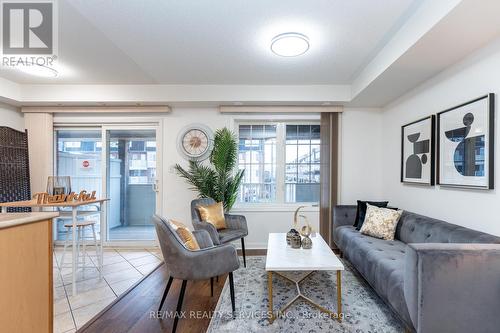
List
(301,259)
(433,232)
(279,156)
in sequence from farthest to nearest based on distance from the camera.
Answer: (279,156)
(433,232)
(301,259)

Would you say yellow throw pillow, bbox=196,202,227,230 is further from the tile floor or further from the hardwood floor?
the tile floor

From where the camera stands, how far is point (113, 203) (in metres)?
4.19

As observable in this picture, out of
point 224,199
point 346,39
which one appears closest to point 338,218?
point 224,199

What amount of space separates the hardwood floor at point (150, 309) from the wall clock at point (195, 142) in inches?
72.8

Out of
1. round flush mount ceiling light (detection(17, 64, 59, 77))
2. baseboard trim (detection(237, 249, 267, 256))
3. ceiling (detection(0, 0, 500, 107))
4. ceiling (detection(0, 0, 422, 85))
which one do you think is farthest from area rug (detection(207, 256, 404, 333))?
round flush mount ceiling light (detection(17, 64, 59, 77))

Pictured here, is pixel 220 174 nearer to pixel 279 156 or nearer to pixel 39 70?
pixel 279 156

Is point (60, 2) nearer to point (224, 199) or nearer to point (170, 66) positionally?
point (170, 66)

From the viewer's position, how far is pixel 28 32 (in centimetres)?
237

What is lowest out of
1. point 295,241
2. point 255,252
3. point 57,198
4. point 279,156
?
point 255,252

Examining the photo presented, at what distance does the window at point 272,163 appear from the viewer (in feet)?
13.8

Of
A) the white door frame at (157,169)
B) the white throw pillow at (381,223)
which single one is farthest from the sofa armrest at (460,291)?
the white door frame at (157,169)

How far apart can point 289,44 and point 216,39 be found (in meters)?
0.70

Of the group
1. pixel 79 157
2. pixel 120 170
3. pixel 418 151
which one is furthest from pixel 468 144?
pixel 79 157

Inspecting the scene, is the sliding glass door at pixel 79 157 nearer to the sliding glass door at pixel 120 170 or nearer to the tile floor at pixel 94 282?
the sliding glass door at pixel 120 170
